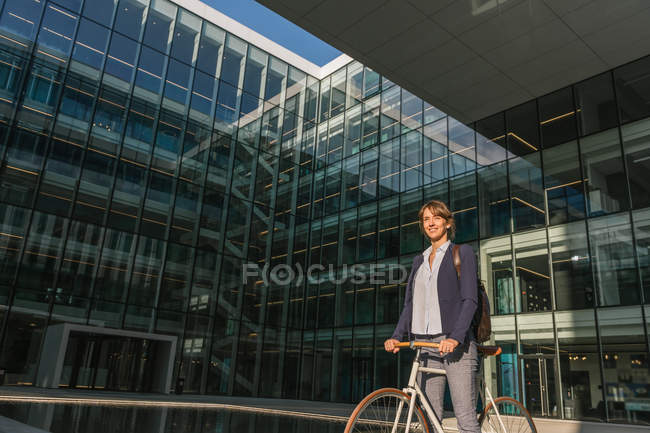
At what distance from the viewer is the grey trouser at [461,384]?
3.03 metres

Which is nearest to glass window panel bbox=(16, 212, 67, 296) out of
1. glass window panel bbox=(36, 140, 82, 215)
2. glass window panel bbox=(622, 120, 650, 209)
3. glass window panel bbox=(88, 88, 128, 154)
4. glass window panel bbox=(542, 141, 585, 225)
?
glass window panel bbox=(36, 140, 82, 215)

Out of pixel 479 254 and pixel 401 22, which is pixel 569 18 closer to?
pixel 401 22

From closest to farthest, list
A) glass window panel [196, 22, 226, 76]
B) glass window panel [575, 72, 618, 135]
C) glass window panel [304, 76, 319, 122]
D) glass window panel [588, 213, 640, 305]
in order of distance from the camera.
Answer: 1. glass window panel [588, 213, 640, 305]
2. glass window panel [575, 72, 618, 135]
3. glass window panel [196, 22, 226, 76]
4. glass window panel [304, 76, 319, 122]

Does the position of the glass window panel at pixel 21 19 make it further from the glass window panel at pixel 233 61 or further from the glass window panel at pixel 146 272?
the glass window panel at pixel 146 272

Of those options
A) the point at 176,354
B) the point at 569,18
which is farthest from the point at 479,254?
the point at 176,354

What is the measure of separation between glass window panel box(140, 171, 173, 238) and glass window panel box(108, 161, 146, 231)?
0.35 m

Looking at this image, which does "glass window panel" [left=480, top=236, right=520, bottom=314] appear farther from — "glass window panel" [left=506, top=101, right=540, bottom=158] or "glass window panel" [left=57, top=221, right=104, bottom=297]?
"glass window panel" [left=57, top=221, right=104, bottom=297]

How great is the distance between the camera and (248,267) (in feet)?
79.3

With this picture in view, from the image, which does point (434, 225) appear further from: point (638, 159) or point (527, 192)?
point (527, 192)

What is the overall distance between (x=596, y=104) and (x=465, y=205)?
5645mm

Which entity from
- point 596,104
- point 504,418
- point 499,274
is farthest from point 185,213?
point 504,418

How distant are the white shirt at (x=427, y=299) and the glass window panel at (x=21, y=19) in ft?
73.2

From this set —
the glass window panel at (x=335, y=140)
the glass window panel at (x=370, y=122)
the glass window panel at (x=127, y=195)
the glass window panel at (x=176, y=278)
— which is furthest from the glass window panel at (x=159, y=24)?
the glass window panel at (x=370, y=122)

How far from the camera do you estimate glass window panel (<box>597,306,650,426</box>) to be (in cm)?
1316
